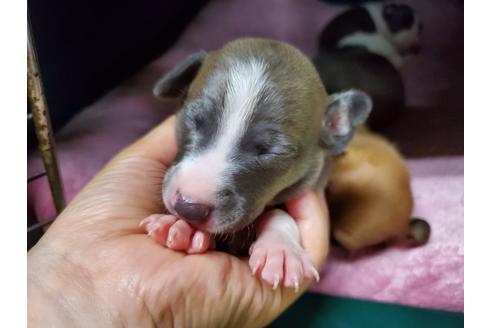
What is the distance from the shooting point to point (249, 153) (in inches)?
84.7

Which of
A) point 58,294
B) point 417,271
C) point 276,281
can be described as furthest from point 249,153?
point 417,271

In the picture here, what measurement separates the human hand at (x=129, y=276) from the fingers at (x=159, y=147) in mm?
237

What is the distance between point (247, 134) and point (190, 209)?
0.37 metres

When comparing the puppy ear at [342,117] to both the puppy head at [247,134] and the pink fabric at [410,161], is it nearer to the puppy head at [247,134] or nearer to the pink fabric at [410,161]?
the puppy head at [247,134]

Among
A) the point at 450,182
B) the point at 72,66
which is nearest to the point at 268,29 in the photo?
the point at 72,66

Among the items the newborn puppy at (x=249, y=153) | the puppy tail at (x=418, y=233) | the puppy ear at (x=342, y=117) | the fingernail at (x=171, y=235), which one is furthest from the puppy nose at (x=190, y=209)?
the puppy tail at (x=418, y=233)

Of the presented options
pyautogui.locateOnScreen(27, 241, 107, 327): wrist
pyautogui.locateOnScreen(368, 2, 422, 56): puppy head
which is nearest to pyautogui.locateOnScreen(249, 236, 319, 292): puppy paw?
pyautogui.locateOnScreen(27, 241, 107, 327): wrist

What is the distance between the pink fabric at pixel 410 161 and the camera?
9.82 feet

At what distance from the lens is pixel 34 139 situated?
10.7 feet

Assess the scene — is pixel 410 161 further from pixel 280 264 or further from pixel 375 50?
pixel 280 264

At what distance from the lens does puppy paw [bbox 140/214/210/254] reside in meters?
2.10

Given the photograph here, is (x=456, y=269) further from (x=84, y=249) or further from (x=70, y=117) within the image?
(x=70, y=117)

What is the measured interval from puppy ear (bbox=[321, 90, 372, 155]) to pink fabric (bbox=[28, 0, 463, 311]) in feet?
2.65

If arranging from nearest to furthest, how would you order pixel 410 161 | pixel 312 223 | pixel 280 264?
pixel 280 264, pixel 312 223, pixel 410 161
